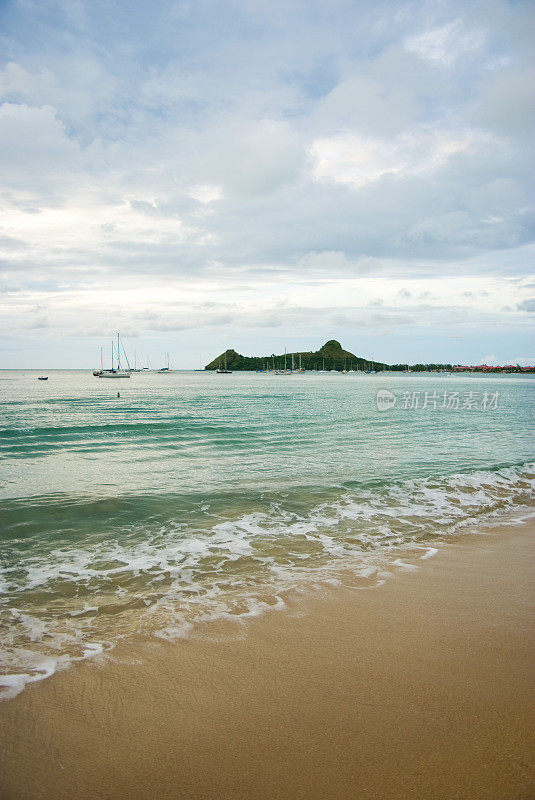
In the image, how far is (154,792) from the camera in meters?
2.77

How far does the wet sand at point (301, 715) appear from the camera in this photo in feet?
9.21

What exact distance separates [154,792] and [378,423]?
89.6 ft

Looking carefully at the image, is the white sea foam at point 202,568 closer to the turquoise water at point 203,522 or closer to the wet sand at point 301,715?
the turquoise water at point 203,522

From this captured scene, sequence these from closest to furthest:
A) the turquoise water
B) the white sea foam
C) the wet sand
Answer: the wet sand < the white sea foam < the turquoise water

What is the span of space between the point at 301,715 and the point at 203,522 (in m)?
5.91

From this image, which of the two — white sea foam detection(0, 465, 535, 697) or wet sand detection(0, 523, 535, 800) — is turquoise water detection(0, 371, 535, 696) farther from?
wet sand detection(0, 523, 535, 800)

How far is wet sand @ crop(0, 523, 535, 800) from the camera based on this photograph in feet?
9.21

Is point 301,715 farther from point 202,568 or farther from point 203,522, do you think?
point 203,522

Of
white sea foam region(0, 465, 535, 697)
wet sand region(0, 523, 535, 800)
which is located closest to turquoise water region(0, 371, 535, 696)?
white sea foam region(0, 465, 535, 697)

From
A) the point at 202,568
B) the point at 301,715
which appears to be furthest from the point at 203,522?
the point at 301,715

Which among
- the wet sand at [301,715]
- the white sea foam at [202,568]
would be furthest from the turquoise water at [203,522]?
the wet sand at [301,715]

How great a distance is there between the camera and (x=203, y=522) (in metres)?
9.12

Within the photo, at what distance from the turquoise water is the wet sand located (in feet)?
2.18

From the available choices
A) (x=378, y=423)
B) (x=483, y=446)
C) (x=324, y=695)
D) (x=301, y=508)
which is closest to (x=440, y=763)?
(x=324, y=695)
